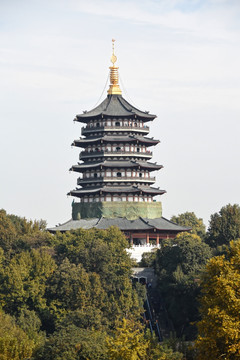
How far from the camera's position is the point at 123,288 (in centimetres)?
8669

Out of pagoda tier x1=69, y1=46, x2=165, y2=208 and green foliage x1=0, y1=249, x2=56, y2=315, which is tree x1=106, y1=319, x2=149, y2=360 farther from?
pagoda tier x1=69, y1=46, x2=165, y2=208

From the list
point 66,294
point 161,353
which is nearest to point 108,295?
point 66,294

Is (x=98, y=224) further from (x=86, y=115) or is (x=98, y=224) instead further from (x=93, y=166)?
(x=86, y=115)

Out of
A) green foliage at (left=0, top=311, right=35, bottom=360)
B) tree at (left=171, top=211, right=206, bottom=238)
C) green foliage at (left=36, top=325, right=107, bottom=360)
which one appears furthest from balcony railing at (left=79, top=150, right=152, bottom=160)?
green foliage at (left=36, top=325, right=107, bottom=360)

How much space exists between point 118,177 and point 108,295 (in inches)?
1060

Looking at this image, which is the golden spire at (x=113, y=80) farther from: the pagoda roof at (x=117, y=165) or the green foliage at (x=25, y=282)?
the green foliage at (x=25, y=282)

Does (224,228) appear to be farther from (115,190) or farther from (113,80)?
(113,80)

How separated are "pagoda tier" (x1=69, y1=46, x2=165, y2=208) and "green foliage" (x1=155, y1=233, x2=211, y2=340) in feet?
53.7

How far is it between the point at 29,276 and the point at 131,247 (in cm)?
1850

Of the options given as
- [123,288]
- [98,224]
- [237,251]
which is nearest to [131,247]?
[98,224]

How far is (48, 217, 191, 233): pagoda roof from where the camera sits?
10712 cm

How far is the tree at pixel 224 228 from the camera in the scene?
102 meters

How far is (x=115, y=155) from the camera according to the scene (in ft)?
365

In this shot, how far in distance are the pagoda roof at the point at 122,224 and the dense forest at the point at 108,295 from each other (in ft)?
21.4
